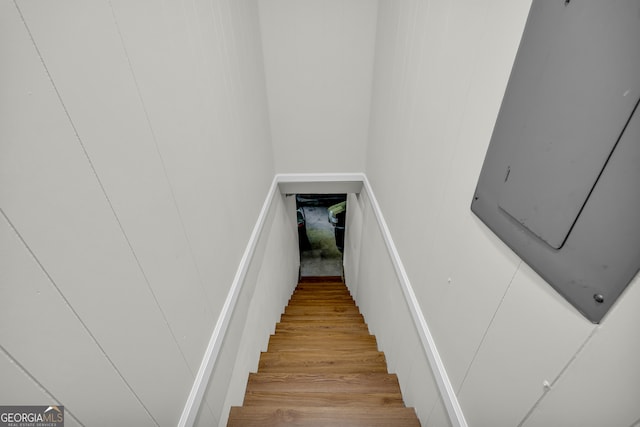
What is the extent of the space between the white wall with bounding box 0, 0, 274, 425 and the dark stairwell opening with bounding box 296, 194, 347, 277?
14.9 feet

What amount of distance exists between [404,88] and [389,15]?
67 cm

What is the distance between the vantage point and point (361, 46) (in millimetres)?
2287

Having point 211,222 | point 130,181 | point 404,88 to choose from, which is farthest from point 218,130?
point 404,88

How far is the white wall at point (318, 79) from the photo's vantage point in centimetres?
215

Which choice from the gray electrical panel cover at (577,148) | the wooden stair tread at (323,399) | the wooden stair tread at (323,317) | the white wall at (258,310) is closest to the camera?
the gray electrical panel cover at (577,148)

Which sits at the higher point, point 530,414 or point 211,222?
point 211,222

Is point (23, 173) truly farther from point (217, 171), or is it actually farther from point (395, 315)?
point (395, 315)

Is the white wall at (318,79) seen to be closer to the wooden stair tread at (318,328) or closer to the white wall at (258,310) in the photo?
the white wall at (258,310)

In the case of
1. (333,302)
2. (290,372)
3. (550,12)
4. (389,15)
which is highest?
(389,15)

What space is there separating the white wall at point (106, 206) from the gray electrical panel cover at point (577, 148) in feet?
3.21

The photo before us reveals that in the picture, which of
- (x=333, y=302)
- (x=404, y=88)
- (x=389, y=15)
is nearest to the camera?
(x=404, y=88)

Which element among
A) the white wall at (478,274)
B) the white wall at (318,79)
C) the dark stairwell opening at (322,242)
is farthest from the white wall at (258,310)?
the dark stairwell opening at (322,242)

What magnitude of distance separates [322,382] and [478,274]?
149 cm

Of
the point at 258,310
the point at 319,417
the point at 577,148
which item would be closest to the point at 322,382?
the point at 319,417
